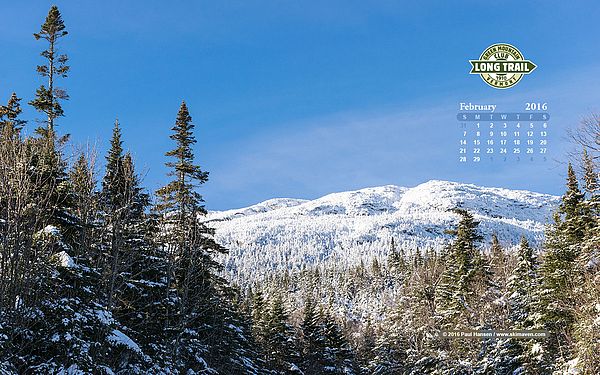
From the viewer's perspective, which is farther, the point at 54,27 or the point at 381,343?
the point at 381,343

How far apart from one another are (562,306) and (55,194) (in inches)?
983

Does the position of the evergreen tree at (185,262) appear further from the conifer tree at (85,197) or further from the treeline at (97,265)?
the conifer tree at (85,197)

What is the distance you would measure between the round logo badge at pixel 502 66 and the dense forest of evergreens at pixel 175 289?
6.42 m

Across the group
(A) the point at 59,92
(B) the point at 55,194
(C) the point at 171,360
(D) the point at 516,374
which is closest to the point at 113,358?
(C) the point at 171,360

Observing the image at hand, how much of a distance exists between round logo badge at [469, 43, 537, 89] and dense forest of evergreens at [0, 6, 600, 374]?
642 centimetres

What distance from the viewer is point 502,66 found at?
84.6 ft

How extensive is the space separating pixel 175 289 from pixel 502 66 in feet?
61.1

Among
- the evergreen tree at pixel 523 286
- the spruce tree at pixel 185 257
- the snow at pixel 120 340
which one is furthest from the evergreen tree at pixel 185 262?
the evergreen tree at pixel 523 286

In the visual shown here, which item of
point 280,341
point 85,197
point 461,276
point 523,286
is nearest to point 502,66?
point 523,286

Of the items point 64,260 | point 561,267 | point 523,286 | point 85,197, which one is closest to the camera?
point 64,260

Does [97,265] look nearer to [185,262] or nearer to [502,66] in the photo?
[185,262]

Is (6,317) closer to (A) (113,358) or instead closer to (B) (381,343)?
(A) (113,358)

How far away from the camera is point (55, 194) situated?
20672 mm

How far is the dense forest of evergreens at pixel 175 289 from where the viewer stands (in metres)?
17.3
